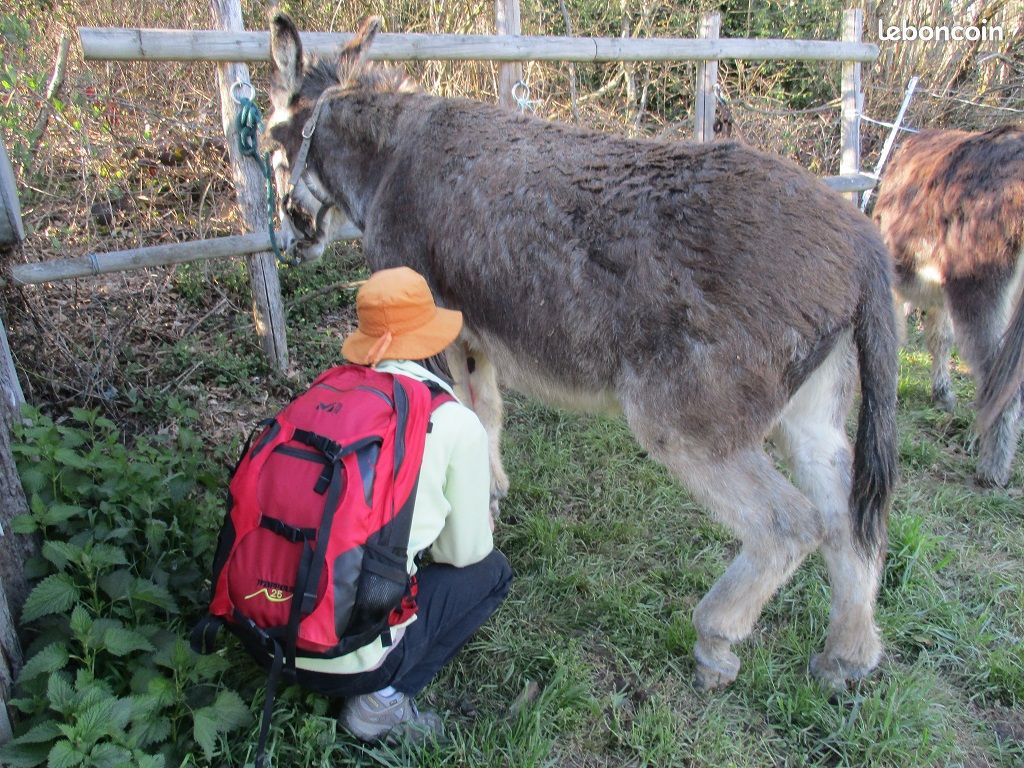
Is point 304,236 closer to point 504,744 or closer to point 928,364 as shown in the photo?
point 504,744

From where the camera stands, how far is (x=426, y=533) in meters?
2.11

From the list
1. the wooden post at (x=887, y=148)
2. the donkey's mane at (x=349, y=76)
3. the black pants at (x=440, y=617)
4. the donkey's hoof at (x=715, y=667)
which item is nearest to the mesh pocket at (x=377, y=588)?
the black pants at (x=440, y=617)

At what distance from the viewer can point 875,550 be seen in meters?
2.52

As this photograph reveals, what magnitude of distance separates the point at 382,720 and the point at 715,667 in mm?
1220

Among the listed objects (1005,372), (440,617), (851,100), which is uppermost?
(851,100)

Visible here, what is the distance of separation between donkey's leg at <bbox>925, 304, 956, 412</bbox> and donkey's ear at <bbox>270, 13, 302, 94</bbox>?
14.2 ft

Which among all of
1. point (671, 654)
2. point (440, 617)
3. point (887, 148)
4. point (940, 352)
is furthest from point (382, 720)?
point (887, 148)

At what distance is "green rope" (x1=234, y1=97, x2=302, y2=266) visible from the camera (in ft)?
12.0

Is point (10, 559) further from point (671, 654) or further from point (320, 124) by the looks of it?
point (671, 654)

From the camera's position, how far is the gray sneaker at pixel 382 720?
228 centimetres

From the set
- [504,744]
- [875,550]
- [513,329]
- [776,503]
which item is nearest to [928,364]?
[875,550]

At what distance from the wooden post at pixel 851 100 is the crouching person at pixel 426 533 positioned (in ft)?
17.3

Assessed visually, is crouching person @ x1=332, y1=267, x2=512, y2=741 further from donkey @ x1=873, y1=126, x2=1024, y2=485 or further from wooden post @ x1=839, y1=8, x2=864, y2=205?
wooden post @ x1=839, y1=8, x2=864, y2=205

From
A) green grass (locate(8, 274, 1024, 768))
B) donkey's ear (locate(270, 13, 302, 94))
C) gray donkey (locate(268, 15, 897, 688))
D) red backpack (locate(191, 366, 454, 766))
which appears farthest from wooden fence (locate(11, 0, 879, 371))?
red backpack (locate(191, 366, 454, 766))
